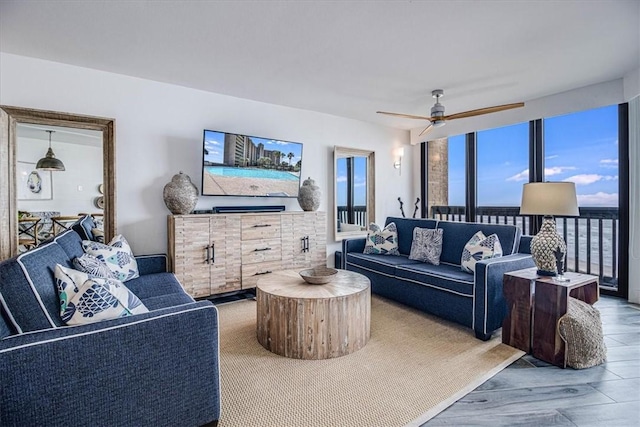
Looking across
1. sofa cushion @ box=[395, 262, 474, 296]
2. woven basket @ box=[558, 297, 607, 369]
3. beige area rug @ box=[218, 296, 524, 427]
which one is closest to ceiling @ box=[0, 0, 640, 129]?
sofa cushion @ box=[395, 262, 474, 296]

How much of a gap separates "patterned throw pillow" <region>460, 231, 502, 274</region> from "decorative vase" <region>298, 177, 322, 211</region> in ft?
6.77

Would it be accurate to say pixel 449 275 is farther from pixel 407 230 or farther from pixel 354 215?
pixel 354 215

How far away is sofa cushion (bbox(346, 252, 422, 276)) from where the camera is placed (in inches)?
145

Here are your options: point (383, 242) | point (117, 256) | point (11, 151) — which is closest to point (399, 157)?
point (383, 242)

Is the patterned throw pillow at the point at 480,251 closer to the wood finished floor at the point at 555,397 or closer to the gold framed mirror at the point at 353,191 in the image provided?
the wood finished floor at the point at 555,397

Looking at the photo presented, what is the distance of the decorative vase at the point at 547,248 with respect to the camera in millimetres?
2520

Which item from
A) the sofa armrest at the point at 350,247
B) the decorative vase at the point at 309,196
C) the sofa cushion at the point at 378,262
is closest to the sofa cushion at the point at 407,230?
the sofa cushion at the point at 378,262

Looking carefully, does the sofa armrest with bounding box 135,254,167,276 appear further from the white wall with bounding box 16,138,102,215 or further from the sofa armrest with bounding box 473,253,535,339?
the sofa armrest with bounding box 473,253,535,339

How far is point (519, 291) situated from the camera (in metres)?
2.49

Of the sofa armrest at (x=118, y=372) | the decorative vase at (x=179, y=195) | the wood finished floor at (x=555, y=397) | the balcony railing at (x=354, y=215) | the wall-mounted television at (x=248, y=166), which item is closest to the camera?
the sofa armrest at (x=118, y=372)

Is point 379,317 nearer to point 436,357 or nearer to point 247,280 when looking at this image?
point 436,357

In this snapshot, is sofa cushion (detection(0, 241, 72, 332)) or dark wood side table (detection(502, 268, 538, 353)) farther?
dark wood side table (detection(502, 268, 538, 353))

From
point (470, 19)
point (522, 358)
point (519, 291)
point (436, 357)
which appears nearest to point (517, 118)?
point (470, 19)

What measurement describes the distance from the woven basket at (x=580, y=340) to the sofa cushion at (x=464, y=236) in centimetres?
103
